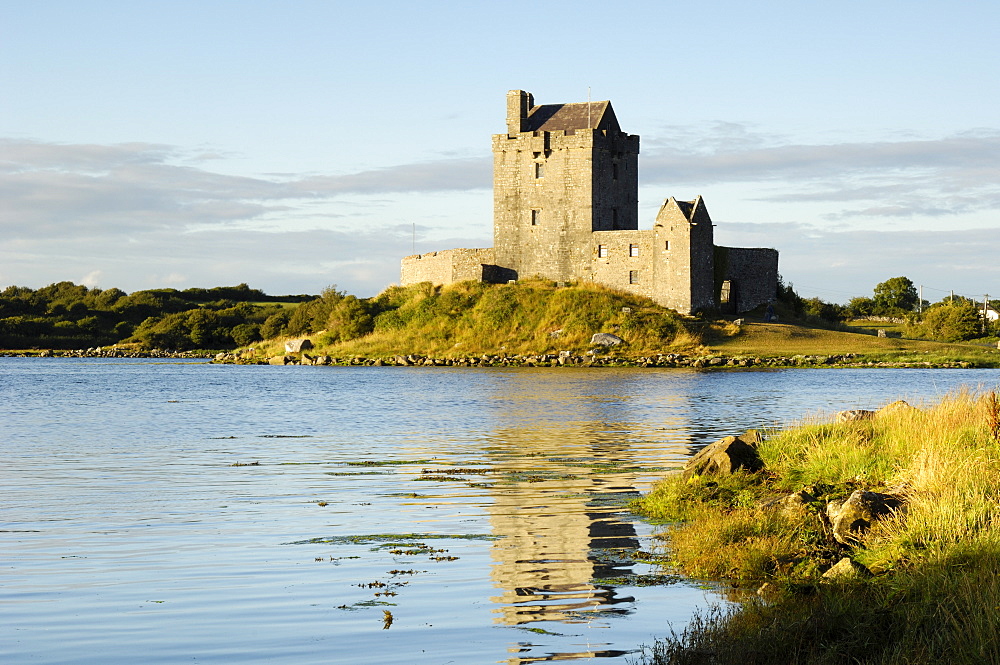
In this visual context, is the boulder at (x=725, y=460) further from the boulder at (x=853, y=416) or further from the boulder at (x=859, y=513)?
the boulder at (x=859, y=513)

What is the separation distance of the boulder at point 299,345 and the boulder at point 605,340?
88.9ft

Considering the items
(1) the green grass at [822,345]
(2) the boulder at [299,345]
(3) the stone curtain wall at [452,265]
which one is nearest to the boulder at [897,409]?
(1) the green grass at [822,345]

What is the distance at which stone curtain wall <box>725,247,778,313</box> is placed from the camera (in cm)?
7262

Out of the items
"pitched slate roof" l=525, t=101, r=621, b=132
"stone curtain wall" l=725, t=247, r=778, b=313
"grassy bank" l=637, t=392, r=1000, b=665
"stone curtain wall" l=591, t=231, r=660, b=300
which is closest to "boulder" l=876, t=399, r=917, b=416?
"grassy bank" l=637, t=392, r=1000, b=665

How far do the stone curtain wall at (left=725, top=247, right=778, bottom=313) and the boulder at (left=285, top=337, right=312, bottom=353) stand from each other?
3432 cm

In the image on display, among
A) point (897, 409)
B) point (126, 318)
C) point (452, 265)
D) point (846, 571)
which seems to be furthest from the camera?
point (126, 318)

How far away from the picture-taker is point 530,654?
26.3 ft

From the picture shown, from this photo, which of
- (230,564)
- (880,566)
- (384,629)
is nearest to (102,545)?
(230,564)

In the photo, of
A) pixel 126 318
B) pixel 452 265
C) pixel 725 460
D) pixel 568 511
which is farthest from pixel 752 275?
pixel 126 318

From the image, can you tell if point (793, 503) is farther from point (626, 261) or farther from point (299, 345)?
point (299, 345)

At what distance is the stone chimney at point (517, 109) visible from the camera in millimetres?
77312

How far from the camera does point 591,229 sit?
74.7 meters

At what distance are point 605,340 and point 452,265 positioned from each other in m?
17.3

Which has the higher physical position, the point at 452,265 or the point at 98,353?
the point at 452,265
